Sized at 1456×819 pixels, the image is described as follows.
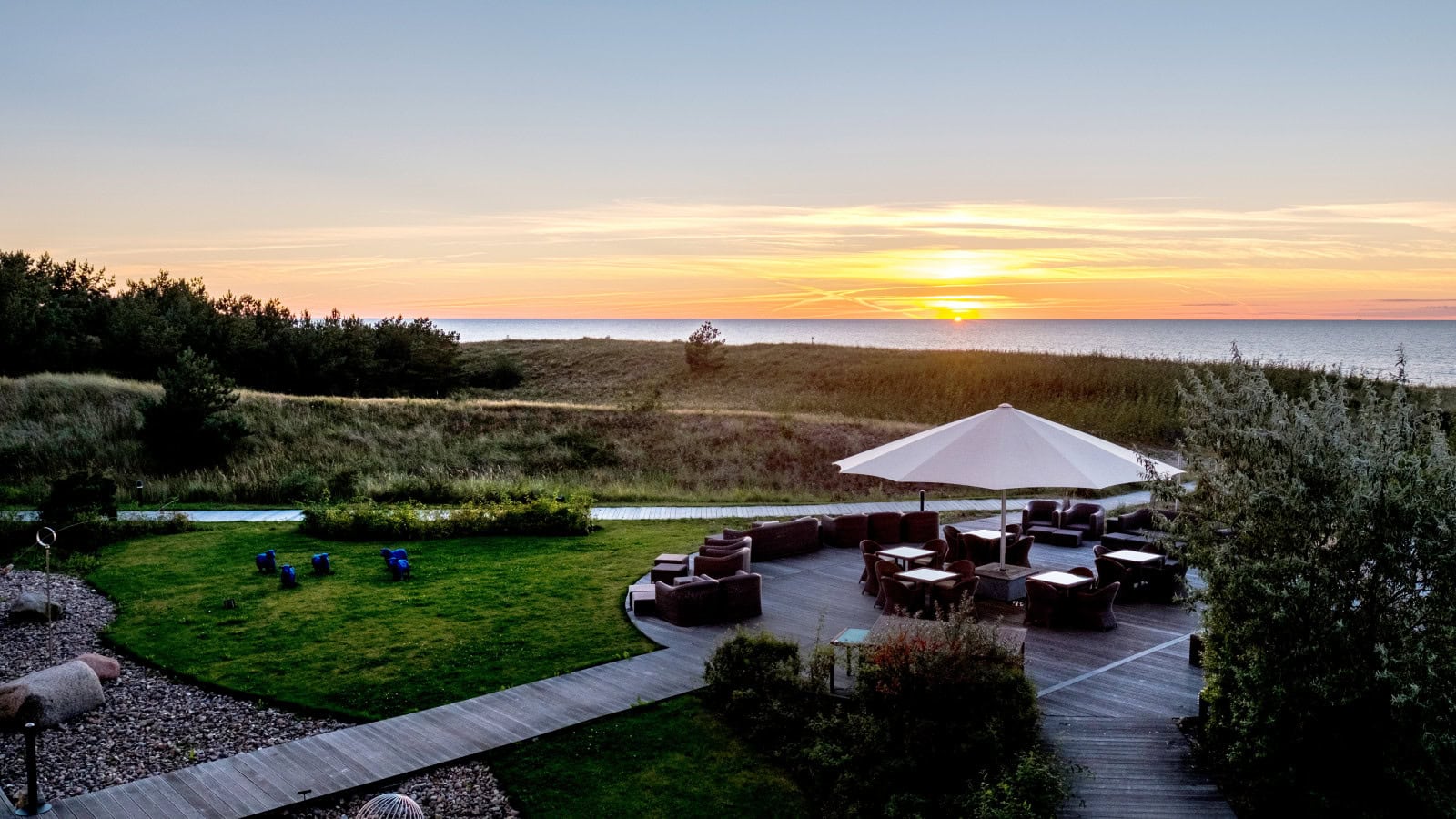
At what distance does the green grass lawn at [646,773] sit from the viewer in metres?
6.56

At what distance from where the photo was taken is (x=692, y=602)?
34.2 ft

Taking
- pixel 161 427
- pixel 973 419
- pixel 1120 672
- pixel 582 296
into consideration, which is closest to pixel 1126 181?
pixel 973 419

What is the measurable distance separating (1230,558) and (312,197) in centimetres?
2346

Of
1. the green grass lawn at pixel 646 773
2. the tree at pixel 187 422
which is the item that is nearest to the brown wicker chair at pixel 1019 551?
the green grass lawn at pixel 646 773

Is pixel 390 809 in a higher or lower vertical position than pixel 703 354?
lower

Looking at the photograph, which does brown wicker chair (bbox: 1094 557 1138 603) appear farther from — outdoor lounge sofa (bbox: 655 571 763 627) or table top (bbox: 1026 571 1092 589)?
outdoor lounge sofa (bbox: 655 571 763 627)

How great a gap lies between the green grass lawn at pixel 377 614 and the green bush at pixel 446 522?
0.45m

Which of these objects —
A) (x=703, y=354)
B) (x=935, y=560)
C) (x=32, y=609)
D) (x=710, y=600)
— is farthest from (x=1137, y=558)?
(x=703, y=354)

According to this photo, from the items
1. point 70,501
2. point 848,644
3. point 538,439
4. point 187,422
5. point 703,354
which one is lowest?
point 848,644

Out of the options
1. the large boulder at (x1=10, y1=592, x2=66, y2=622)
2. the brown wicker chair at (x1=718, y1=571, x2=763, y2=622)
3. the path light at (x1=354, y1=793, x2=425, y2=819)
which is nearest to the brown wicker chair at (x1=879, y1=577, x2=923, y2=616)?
the brown wicker chair at (x1=718, y1=571, x2=763, y2=622)

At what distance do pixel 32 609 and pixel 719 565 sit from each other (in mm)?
8499

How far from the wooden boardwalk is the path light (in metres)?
0.99

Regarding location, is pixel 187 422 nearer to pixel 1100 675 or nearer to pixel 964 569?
pixel 964 569

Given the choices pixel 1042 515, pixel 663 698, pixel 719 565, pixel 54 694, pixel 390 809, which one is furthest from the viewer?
pixel 1042 515
